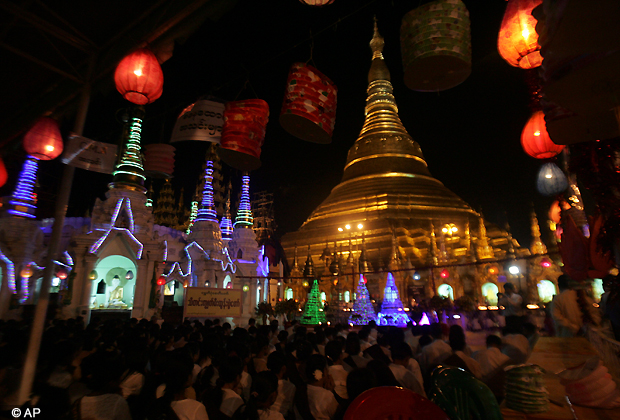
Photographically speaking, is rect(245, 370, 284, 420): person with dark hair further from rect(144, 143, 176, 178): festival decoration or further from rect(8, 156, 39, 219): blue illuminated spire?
rect(8, 156, 39, 219): blue illuminated spire

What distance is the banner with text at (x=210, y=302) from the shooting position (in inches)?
446

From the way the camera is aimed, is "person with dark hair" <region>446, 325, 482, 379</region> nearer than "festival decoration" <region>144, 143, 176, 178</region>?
Yes

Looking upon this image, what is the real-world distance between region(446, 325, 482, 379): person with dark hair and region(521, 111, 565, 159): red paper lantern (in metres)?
3.98

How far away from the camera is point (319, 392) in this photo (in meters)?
3.48

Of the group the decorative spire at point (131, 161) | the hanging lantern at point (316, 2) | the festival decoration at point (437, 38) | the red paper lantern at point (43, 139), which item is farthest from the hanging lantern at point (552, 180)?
the decorative spire at point (131, 161)

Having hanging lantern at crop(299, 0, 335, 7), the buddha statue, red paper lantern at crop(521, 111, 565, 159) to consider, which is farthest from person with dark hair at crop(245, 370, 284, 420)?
the buddha statue

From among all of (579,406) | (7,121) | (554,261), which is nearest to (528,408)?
(579,406)

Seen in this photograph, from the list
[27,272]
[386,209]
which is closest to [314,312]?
[27,272]

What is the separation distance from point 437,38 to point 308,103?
2365 millimetres

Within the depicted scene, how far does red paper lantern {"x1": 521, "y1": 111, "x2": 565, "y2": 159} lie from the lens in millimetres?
6470

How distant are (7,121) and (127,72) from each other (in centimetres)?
545

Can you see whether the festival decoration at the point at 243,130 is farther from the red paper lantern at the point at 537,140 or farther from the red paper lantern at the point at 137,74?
the red paper lantern at the point at 537,140

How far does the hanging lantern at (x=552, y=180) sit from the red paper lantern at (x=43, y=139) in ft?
37.9

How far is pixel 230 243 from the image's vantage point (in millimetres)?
20344
